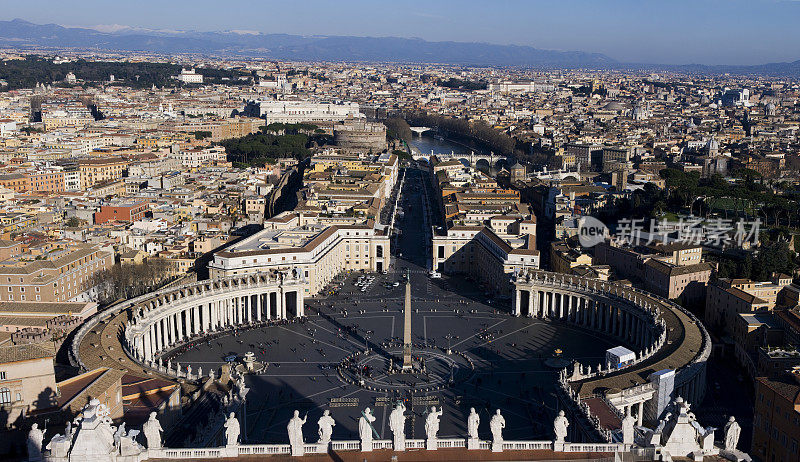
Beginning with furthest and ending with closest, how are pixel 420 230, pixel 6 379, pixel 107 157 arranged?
pixel 107 157
pixel 420 230
pixel 6 379

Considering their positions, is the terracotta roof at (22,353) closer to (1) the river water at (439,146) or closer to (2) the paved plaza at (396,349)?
(2) the paved plaza at (396,349)

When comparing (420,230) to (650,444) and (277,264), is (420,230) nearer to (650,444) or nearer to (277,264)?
(277,264)

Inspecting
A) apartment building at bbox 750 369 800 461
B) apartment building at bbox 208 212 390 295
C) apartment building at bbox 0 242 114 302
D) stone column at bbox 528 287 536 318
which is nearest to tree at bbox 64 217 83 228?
apartment building at bbox 0 242 114 302

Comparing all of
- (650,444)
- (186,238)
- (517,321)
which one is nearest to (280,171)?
(186,238)

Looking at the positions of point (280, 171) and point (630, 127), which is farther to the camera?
point (630, 127)

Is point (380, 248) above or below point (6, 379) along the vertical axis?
below
